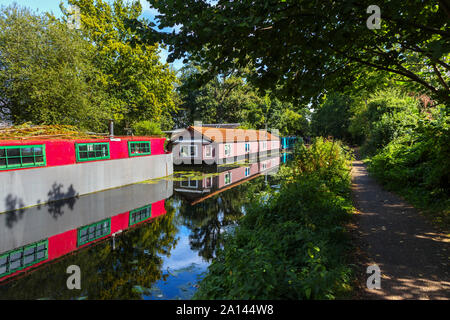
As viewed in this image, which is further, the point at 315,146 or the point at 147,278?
the point at 315,146

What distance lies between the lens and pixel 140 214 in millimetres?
10367

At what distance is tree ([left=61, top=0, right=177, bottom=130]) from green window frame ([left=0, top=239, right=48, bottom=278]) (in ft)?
63.3

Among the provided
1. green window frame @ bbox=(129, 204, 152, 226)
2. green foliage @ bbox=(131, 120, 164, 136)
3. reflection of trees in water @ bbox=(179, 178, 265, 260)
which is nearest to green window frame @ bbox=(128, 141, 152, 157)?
green window frame @ bbox=(129, 204, 152, 226)

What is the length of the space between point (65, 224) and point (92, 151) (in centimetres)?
554

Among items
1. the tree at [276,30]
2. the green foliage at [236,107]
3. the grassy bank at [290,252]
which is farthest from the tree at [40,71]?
the green foliage at [236,107]

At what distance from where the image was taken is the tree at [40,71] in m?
17.1

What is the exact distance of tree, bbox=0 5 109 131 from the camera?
17.1 m

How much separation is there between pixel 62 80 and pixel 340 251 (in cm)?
2174

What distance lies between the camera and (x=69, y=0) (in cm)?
2459

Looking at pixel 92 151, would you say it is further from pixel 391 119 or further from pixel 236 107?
pixel 236 107

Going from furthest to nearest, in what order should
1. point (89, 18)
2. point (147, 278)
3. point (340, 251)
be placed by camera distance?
point (89, 18)
point (147, 278)
point (340, 251)

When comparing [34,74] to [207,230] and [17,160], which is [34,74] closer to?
[17,160]

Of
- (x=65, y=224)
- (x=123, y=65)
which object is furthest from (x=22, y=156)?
(x=123, y=65)
